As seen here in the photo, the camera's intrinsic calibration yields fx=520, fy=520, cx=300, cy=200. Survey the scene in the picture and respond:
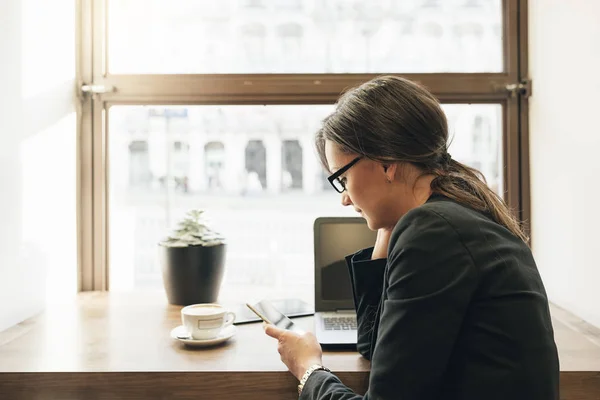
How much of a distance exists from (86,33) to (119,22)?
124 mm

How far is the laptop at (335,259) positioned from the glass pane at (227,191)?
40 centimetres

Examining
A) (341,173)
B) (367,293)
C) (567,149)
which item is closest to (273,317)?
(367,293)

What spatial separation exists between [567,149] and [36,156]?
5.02ft

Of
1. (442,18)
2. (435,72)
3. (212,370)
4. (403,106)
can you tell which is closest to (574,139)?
(435,72)

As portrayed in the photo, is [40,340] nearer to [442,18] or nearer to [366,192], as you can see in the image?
[366,192]

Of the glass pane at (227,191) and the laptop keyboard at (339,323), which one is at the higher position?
the glass pane at (227,191)

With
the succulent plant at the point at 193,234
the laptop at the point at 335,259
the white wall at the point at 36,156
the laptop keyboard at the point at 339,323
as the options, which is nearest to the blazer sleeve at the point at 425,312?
the laptop keyboard at the point at 339,323

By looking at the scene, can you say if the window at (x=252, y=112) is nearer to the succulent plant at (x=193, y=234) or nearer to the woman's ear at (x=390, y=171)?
the succulent plant at (x=193, y=234)

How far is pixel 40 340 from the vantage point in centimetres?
125

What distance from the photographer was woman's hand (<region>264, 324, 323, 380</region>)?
3.31ft

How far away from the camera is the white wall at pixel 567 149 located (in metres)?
1.35

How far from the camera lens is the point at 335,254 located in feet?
4.75

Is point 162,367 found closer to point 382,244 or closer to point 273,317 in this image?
point 273,317

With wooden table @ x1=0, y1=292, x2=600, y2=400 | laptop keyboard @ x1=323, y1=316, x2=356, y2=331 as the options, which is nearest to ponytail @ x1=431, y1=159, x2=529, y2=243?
wooden table @ x1=0, y1=292, x2=600, y2=400
